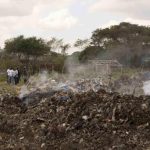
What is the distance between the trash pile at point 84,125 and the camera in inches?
384

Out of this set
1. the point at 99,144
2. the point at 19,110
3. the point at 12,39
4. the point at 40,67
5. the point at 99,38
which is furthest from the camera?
the point at 12,39

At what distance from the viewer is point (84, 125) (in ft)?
35.3

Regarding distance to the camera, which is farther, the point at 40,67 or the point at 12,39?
the point at 12,39

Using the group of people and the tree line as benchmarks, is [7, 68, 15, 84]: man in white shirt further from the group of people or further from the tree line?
the tree line

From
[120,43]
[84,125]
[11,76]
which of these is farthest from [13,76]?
[120,43]

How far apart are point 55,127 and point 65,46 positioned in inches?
2105

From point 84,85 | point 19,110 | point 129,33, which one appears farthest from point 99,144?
point 129,33

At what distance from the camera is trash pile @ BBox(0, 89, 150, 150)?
976cm

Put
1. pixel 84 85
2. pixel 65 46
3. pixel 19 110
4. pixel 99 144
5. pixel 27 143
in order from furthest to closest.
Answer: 1. pixel 65 46
2. pixel 84 85
3. pixel 19 110
4. pixel 27 143
5. pixel 99 144

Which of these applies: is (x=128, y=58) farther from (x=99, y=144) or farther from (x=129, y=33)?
(x=99, y=144)

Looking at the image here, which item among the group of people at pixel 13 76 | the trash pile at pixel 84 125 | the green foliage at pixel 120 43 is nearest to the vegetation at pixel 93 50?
the green foliage at pixel 120 43

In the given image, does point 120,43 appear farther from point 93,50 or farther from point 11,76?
point 11,76

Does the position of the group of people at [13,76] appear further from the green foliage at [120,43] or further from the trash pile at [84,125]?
the trash pile at [84,125]

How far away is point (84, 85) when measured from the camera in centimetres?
1764
